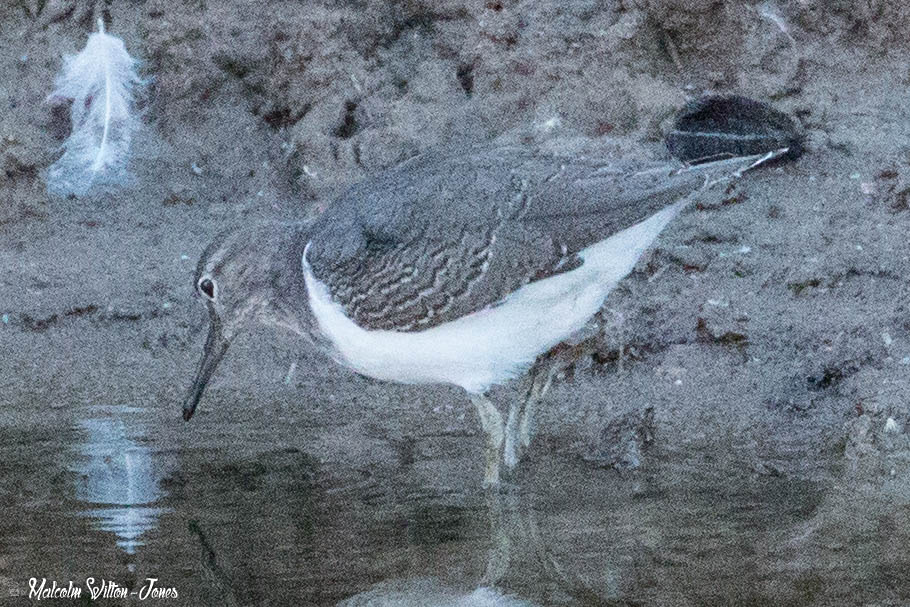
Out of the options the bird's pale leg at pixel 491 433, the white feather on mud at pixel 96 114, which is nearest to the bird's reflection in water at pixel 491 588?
the bird's pale leg at pixel 491 433

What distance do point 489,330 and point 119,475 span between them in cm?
164

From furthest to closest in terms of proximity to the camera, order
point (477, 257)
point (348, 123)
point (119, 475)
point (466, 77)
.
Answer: point (348, 123)
point (466, 77)
point (119, 475)
point (477, 257)

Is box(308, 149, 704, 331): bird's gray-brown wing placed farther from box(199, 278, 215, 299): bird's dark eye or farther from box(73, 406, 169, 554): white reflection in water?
box(73, 406, 169, 554): white reflection in water

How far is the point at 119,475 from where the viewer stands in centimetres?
599

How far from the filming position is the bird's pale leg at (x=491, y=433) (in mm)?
5848

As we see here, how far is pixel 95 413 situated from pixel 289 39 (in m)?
2.43

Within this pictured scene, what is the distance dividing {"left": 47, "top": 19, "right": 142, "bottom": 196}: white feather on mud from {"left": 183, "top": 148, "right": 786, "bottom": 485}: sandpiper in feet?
8.32

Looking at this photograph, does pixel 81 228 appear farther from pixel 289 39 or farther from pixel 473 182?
pixel 473 182

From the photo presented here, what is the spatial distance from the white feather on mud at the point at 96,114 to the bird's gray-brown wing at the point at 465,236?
2758 mm

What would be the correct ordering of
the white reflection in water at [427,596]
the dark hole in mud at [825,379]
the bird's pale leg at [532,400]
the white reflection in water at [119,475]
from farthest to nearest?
the dark hole in mud at [825,379] → the bird's pale leg at [532,400] → the white reflection in water at [119,475] → the white reflection in water at [427,596]

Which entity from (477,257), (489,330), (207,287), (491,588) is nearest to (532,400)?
(489,330)

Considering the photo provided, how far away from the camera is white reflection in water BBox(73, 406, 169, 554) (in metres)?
5.42

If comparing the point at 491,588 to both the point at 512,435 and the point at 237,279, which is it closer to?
the point at 512,435

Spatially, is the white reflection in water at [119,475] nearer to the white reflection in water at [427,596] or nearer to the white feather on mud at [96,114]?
the white reflection in water at [427,596]
